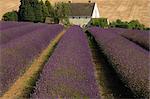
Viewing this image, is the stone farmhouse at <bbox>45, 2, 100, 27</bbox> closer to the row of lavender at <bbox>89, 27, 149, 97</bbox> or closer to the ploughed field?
the ploughed field

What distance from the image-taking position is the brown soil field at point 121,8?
69750 mm

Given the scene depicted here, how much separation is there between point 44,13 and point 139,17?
1608cm

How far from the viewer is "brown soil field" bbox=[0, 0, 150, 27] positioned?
69750mm

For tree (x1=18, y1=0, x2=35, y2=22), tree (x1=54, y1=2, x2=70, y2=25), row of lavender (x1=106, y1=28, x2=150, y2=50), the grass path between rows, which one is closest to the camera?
the grass path between rows

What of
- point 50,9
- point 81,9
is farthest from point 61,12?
point 81,9

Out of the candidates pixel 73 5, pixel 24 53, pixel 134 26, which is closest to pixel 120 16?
pixel 73 5

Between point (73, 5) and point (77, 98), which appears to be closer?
point (77, 98)

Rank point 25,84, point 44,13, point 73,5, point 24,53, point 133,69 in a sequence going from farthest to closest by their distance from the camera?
point 73,5 → point 44,13 → point 24,53 → point 25,84 → point 133,69

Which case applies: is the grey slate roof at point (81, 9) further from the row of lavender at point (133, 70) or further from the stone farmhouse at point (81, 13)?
the row of lavender at point (133, 70)

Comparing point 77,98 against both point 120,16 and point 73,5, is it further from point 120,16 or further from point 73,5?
point 73,5

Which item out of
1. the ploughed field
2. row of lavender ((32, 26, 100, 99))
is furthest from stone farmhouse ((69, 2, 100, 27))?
row of lavender ((32, 26, 100, 99))

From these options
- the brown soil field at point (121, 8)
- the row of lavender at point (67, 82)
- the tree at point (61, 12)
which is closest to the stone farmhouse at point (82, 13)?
the brown soil field at point (121, 8)

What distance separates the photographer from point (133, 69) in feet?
38.0

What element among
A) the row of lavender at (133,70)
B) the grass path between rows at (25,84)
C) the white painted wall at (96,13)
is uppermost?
the row of lavender at (133,70)
